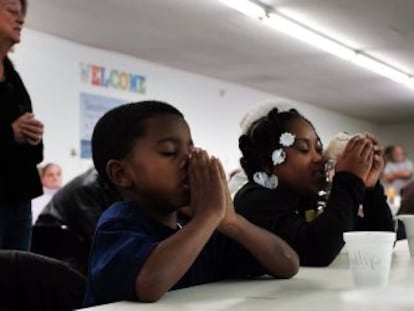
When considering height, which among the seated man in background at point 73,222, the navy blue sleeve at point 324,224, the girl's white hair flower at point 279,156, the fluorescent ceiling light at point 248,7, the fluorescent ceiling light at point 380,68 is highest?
the fluorescent ceiling light at point 248,7

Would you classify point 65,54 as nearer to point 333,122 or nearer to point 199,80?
point 199,80

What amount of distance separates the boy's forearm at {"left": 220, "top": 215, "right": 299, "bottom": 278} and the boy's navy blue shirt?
3 cm

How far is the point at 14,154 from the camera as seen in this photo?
2025mm

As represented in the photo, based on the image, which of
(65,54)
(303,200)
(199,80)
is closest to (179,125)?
(303,200)

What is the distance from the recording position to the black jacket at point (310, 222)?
4.46 feet

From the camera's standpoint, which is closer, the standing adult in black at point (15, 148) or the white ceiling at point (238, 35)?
the standing adult in black at point (15, 148)

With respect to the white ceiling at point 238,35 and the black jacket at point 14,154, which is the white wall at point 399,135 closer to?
the white ceiling at point 238,35

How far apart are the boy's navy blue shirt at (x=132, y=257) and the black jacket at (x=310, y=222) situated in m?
0.19

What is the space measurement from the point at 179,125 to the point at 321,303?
0.45 meters

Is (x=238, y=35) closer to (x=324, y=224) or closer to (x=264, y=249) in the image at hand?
(x=324, y=224)

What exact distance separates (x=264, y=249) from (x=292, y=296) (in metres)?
0.22

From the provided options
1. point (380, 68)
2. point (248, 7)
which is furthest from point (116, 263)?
point (380, 68)

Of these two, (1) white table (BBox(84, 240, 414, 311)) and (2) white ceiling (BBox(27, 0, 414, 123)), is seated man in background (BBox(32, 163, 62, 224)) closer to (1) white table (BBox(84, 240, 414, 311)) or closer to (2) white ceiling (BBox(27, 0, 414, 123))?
(2) white ceiling (BBox(27, 0, 414, 123))

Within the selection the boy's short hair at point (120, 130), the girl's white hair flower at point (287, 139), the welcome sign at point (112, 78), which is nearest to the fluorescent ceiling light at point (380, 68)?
the welcome sign at point (112, 78)
